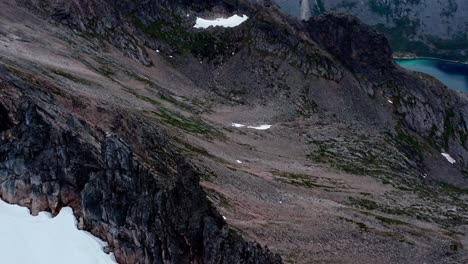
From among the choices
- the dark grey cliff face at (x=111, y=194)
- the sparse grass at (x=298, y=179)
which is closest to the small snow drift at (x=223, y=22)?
the sparse grass at (x=298, y=179)

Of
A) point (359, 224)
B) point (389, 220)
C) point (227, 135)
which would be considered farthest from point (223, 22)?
point (359, 224)

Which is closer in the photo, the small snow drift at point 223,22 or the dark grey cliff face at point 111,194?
the dark grey cliff face at point 111,194

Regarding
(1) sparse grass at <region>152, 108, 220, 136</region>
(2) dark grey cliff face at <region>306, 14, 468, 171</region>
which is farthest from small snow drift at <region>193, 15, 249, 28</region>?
(1) sparse grass at <region>152, 108, 220, 136</region>

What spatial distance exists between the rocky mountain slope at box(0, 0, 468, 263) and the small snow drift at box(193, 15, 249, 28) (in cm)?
206

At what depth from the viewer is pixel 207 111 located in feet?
326

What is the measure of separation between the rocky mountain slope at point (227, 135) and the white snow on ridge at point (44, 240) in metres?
0.82

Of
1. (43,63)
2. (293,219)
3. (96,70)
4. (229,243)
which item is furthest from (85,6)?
(229,243)

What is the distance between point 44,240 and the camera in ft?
69.1

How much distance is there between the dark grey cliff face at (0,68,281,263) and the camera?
24.0 metres

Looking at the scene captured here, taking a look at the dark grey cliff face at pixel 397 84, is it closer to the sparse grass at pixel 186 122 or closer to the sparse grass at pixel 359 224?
the sparse grass at pixel 186 122

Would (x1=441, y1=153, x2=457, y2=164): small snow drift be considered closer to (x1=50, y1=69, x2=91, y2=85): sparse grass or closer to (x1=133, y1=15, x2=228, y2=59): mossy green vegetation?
(x1=133, y1=15, x2=228, y2=59): mossy green vegetation

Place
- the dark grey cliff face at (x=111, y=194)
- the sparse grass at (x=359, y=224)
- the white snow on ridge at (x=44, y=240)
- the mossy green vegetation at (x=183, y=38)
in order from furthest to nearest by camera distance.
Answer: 1. the mossy green vegetation at (x=183, y=38)
2. the sparse grass at (x=359, y=224)
3. the dark grey cliff face at (x=111, y=194)
4. the white snow on ridge at (x=44, y=240)

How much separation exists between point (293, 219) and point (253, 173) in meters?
14.9

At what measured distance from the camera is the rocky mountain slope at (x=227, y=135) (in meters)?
26.8
